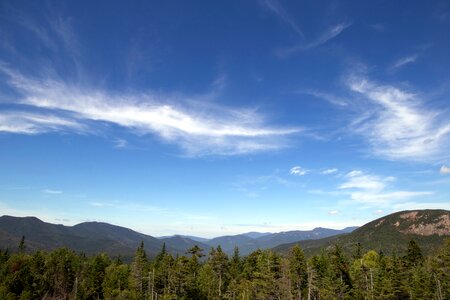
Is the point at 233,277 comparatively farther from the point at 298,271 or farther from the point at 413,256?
the point at 413,256

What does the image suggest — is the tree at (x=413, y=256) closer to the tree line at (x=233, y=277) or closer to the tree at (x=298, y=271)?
the tree line at (x=233, y=277)

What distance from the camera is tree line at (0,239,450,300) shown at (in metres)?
74.0

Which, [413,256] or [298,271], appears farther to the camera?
[413,256]

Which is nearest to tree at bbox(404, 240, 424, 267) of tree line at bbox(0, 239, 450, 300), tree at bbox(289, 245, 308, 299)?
tree line at bbox(0, 239, 450, 300)

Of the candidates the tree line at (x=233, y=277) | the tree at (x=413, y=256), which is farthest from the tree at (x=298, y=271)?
the tree at (x=413, y=256)

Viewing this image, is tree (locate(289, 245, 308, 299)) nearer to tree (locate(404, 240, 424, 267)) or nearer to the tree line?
the tree line

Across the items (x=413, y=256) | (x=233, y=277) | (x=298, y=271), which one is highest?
(x=413, y=256)

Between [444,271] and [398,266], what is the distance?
533 inches

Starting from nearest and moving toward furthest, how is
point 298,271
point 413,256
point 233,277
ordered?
1. point 298,271
2. point 413,256
3. point 233,277

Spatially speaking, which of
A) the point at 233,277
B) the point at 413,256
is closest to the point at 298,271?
the point at 233,277

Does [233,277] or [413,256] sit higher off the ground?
[413,256]

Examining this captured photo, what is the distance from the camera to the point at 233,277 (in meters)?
103

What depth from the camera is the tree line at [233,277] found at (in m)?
74.0

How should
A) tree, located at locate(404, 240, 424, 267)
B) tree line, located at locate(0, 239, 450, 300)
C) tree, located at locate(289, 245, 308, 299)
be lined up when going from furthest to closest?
tree, located at locate(404, 240, 424, 267) < tree, located at locate(289, 245, 308, 299) < tree line, located at locate(0, 239, 450, 300)
